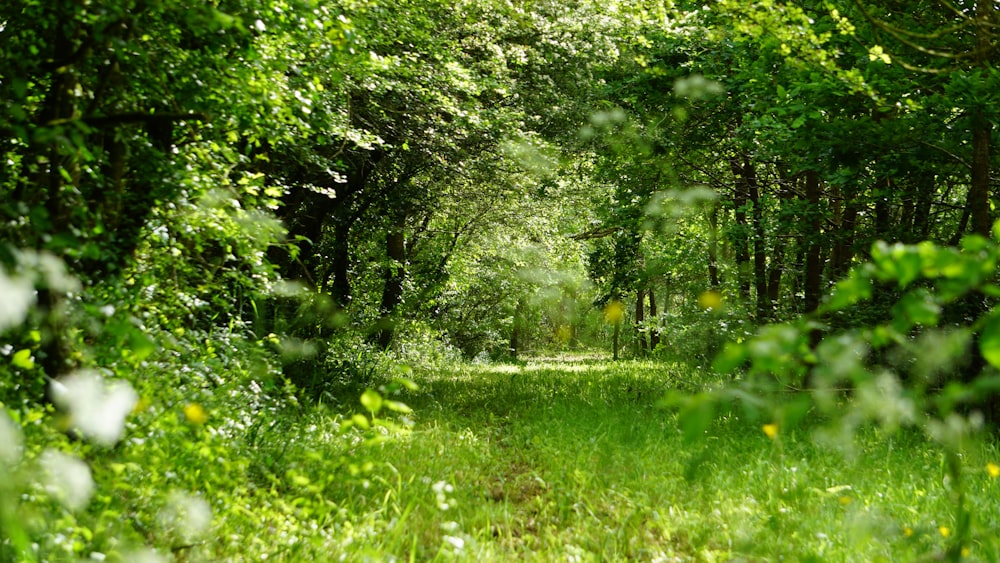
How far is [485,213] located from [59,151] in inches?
529

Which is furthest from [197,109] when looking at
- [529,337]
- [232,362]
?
[529,337]

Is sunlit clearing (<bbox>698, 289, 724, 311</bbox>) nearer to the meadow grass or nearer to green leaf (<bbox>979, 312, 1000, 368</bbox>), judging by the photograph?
the meadow grass

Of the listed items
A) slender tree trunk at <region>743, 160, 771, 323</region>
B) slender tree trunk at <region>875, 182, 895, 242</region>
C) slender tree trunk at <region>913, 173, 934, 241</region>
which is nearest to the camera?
slender tree trunk at <region>875, 182, 895, 242</region>

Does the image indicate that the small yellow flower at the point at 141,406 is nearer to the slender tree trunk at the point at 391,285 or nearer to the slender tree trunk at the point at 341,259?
the slender tree trunk at the point at 341,259

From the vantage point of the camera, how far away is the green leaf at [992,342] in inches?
55.2

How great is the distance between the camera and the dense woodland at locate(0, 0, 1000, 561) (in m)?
2.75

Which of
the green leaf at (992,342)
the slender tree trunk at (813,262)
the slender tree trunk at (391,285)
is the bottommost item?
the slender tree trunk at (391,285)

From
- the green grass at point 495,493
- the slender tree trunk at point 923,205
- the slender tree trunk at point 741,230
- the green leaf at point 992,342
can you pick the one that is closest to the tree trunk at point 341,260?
the green grass at point 495,493

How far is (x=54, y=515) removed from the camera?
3131 mm

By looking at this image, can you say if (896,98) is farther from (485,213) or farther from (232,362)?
(485,213)

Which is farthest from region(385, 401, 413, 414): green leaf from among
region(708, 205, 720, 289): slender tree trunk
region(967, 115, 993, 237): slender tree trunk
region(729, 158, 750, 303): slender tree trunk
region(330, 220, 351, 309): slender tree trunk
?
region(708, 205, 720, 289): slender tree trunk

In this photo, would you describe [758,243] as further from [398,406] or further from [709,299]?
[398,406]

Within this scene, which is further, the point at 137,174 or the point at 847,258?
the point at 847,258

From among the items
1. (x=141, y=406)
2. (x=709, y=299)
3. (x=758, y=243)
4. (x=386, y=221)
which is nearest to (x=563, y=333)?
(x=709, y=299)
